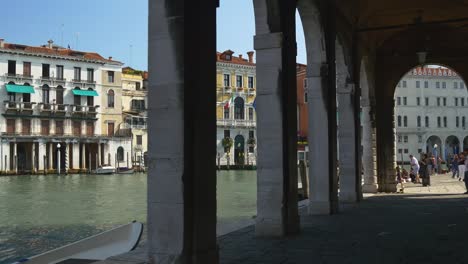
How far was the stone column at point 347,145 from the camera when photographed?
11266 mm

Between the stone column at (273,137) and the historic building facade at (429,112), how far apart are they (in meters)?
67.0

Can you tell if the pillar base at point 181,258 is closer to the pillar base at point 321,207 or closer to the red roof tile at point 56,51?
the pillar base at point 321,207

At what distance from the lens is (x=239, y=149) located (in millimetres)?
60344

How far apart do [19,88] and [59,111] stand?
427 centimetres

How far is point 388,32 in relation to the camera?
14.8 m

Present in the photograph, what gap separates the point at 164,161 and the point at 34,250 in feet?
21.0

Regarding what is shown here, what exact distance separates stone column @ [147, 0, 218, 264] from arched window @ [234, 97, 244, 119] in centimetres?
5551

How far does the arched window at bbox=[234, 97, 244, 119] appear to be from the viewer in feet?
197

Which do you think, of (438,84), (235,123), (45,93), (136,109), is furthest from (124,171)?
(438,84)

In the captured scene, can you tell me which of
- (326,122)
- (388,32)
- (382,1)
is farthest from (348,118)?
(388,32)

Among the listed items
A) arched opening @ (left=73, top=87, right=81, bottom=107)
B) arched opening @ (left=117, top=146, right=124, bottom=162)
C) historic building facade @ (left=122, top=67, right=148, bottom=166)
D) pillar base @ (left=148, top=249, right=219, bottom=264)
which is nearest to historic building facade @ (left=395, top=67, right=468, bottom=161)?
historic building facade @ (left=122, top=67, right=148, bottom=166)

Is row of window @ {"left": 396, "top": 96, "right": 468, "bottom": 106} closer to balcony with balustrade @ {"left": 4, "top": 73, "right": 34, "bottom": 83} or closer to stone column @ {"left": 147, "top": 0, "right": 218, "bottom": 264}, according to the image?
balcony with balustrade @ {"left": 4, "top": 73, "right": 34, "bottom": 83}

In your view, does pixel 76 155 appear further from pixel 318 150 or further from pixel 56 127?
pixel 318 150

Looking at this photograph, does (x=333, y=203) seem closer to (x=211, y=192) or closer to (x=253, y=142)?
(x=211, y=192)
